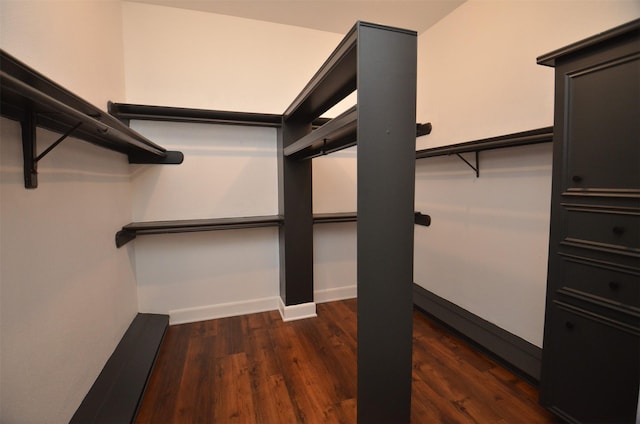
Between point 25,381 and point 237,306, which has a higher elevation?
point 25,381

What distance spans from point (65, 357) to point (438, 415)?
5.92 ft

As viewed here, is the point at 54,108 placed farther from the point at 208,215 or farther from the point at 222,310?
the point at 222,310

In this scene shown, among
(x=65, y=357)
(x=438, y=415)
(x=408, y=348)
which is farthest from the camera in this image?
(x=438, y=415)

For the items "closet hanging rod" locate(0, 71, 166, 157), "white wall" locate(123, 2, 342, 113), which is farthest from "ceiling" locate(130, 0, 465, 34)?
"closet hanging rod" locate(0, 71, 166, 157)

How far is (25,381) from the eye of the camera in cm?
103

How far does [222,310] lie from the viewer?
2648 mm

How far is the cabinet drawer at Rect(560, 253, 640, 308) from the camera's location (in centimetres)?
114

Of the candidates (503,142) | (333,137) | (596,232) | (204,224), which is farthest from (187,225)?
(596,232)

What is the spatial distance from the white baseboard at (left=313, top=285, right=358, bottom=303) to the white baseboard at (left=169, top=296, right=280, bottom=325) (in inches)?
16.0

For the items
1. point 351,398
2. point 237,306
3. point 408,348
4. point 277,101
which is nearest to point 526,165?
point 408,348

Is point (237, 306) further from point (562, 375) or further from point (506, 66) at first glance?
point (506, 66)

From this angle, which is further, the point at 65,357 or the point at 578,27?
the point at 578,27

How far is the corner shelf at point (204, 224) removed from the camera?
2117mm

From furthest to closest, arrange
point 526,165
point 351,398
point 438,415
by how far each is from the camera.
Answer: point 526,165 → point 351,398 → point 438,415
